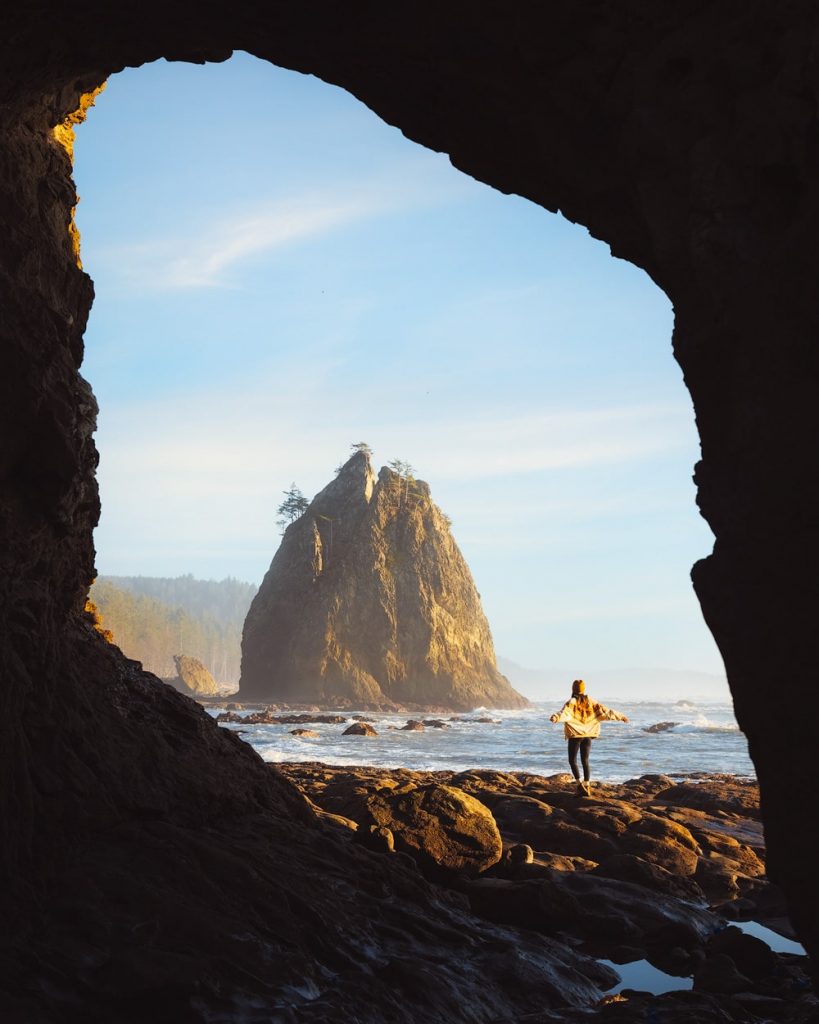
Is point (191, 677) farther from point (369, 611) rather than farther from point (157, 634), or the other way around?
→ point (157, 634)

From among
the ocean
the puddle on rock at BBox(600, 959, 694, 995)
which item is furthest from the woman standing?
the ocean

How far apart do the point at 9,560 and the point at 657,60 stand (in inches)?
204

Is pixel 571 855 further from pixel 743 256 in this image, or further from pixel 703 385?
pixel 743 256

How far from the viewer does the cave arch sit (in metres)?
4.23

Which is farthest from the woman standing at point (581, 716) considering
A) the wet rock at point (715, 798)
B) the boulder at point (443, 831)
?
the boulder at point (443, 831)

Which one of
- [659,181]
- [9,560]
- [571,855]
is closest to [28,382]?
[9,560]

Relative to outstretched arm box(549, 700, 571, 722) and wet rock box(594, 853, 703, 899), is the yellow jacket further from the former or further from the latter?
wet rock box(594, 853, 703, 899)

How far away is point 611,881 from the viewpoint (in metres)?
9.11

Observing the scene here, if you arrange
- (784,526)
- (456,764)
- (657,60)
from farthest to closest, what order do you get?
(456,764) < (657,60) < (784,526)

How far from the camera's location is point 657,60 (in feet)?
15.6

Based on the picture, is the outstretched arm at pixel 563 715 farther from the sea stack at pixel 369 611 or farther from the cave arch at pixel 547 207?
the sea stack at pixel 369 611

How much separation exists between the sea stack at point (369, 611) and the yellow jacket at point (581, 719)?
179 ft

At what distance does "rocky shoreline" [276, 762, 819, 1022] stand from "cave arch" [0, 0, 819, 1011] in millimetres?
1558

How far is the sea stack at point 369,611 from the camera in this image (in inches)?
2783
